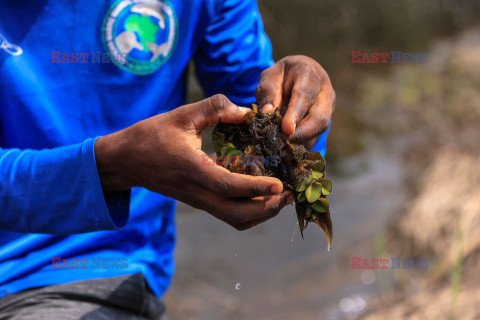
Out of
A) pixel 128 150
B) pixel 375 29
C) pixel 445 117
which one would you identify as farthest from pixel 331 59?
pixel 128 150

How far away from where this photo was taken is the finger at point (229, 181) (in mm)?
1155

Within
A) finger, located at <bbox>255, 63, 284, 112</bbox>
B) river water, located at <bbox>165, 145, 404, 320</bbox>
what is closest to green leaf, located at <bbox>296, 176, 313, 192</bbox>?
finger, located at <bbox>255, 63, 284, 112</bbox>

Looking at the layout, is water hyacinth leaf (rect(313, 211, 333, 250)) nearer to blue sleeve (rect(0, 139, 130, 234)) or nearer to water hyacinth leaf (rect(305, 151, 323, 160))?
water hyacinth leaf (rect(305, 151, 323, 160))

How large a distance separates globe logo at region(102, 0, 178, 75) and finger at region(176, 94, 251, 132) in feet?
1.84

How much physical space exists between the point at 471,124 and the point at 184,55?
14.9ft

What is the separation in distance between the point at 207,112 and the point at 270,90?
31cm

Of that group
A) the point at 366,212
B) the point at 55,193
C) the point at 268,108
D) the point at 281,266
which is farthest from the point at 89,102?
the point at 366,212

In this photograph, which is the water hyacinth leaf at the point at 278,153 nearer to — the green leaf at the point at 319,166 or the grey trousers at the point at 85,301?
the green leaf at the point at 319,166

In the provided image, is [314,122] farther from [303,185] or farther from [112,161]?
[112,161]

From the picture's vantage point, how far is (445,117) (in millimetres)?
5734

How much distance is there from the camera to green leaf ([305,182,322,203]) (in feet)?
4.37

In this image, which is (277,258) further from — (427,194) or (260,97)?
(260,97)

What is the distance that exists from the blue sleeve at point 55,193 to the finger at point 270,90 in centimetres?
47

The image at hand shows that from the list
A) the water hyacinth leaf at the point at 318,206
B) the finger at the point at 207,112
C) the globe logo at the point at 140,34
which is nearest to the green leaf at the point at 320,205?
the water hyacinth leaf at the point at 318,206
